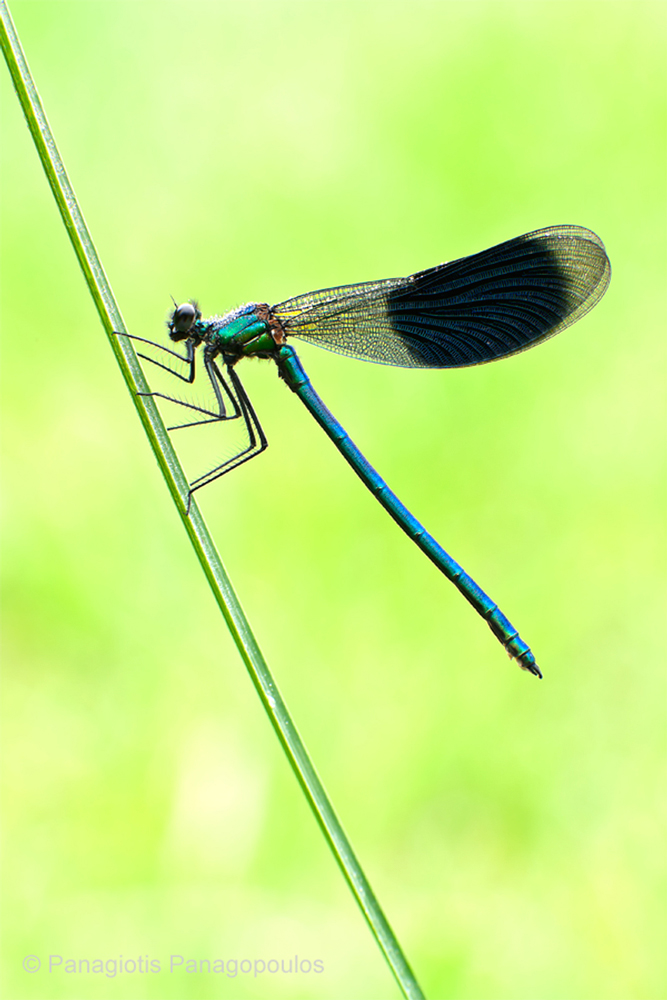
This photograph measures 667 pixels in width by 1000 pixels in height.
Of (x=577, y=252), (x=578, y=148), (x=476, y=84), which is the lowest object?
(x=577, y=252)

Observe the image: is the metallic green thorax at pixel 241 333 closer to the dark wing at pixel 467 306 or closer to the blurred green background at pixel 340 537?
the dark wing at pixel 467 306

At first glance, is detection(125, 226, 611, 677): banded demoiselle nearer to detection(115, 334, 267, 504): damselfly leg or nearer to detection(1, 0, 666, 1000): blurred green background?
detection(115, 334, 267, 504): damselfly leg

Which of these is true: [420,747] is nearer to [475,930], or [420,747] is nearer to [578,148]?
[475,930]

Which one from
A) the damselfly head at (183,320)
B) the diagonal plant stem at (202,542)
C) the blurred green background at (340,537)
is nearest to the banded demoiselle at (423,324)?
the damselfly head at (183,320)

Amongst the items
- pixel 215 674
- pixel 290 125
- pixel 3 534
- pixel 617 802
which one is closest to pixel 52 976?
pixel 215 674

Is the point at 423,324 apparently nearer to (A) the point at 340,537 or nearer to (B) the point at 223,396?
(B) the point at 223,396
